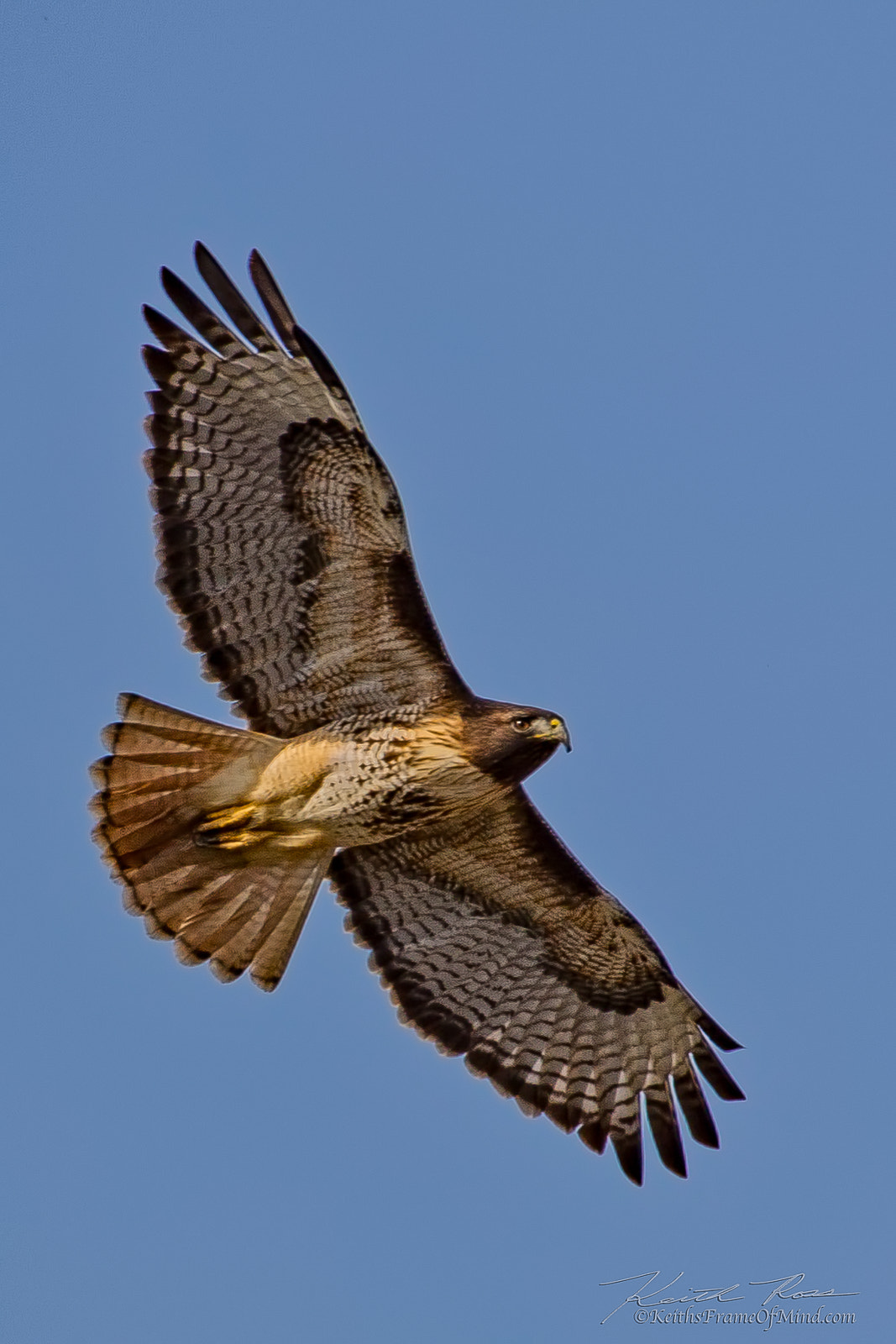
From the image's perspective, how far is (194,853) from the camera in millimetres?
9883

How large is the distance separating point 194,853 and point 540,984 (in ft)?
7.56

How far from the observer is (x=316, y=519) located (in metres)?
9.48

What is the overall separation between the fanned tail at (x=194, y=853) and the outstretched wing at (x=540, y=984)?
715 millimetres

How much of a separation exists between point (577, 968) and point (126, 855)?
2802 mm

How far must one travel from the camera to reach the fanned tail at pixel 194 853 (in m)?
9.55

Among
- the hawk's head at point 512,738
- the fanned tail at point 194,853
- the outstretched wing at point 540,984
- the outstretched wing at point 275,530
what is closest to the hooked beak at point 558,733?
the hawk's head at point 512,738

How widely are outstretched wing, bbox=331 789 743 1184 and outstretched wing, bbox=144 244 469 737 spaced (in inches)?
50.0

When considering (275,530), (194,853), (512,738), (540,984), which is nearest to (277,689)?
(275,530)

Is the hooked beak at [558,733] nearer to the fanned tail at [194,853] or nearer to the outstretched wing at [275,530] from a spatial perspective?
the outstretched wing at [275,530]

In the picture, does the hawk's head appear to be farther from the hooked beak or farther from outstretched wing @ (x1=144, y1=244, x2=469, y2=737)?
outstretched wing @ (x1=144, y1=244, x2=469, y2=737)

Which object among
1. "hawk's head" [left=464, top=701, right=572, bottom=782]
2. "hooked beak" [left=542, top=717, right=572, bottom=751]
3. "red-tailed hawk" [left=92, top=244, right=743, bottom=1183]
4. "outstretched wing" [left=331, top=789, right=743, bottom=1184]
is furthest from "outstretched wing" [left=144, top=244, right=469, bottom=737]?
"outstretched wing" [left=331, top=789, right=743, bottom=1184]

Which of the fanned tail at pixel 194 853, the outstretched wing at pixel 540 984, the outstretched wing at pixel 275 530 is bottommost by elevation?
the outstretched wing at pixel 540 984

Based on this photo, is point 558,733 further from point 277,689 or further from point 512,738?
point 277,689

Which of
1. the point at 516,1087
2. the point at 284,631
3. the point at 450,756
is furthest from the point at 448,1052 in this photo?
the point at 284,631
